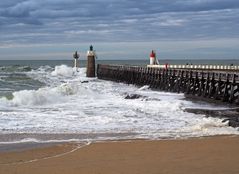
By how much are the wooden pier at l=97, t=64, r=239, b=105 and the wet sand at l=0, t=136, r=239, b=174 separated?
40.7 feet

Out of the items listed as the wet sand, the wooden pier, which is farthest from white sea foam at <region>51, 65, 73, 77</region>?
the wet sand

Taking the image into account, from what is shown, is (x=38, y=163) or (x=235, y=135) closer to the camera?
(x=38, y=163)

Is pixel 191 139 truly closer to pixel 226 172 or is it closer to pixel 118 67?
pixel 226 172

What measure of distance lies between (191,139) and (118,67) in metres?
39.5

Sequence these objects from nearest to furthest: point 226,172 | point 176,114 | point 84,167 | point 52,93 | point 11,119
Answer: point 226,172 < point 84,167 < point 11,119 < point 176,114 < point 52,93

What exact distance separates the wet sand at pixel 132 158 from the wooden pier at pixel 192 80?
1241cm

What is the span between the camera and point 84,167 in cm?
841

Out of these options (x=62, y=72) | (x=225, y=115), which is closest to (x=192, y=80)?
(x=225, y=115)

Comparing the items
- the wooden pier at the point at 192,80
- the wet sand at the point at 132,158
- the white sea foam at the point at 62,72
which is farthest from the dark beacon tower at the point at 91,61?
the wet sand at the point at 132,158

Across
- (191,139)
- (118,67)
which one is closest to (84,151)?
(191,139)

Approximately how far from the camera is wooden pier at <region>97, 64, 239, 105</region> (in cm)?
2406

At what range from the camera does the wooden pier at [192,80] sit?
24062 mm

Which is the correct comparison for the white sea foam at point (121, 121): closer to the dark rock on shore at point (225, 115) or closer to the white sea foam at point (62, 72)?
the dark rock on shore at point (225, 115)

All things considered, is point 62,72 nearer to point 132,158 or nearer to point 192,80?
point 192,80
